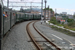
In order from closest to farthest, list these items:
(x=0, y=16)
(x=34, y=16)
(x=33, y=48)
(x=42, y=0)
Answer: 1. (x=0, y=16)
2. (x=33, y=48)
3. (x=42, y=0)
4. (x=34, y=16)

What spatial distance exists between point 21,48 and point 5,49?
94 centimetres

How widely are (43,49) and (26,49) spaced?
1.01 meters

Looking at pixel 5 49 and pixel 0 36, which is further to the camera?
pixel 5 49

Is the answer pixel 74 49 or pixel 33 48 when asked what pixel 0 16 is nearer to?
pixel 33 48

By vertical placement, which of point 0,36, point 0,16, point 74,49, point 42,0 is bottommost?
point 74,49

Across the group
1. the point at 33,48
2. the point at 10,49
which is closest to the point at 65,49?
the point at 33,48

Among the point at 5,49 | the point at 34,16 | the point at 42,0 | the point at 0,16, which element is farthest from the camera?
the point at 34,16

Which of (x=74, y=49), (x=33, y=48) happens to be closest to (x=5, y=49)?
(x=33, y=48)

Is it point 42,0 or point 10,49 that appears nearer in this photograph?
point 10,49

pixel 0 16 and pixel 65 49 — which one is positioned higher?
pixel 0 16

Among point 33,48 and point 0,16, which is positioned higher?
point 0,16

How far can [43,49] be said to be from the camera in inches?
347

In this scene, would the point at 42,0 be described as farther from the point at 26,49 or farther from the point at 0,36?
the point at 0,36

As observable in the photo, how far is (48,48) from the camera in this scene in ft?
28.6
